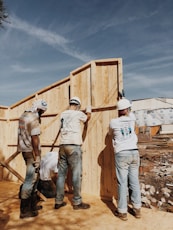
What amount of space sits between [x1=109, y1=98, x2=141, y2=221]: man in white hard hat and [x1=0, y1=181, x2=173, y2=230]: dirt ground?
0.21 meters

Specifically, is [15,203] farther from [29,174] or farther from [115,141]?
[115,141]

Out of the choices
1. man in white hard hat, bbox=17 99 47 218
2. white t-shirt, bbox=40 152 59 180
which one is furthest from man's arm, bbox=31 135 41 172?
white t-shirt, bbox=40 152 59 180

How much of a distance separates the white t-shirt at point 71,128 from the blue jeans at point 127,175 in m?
0.85

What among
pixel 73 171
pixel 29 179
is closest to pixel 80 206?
pixel 73 171

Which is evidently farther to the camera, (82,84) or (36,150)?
(82,84)

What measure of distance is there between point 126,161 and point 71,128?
1172 millimetres

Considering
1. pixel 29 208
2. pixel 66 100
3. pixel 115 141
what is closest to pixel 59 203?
pixel 29 208

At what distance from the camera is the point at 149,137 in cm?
421

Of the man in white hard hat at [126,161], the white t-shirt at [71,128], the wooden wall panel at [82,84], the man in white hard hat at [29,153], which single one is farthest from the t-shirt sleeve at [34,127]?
the wooden wall panel at [82,84]

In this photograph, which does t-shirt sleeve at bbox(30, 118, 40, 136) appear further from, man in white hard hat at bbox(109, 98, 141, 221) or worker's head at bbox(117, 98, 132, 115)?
worker's head at bbox(117, 98, 132, 115)

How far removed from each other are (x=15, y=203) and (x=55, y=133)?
187 centimetres

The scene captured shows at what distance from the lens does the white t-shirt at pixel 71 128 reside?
13.2 feet

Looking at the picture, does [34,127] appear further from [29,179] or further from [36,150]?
[29,179]

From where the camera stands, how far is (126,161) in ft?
11.5
